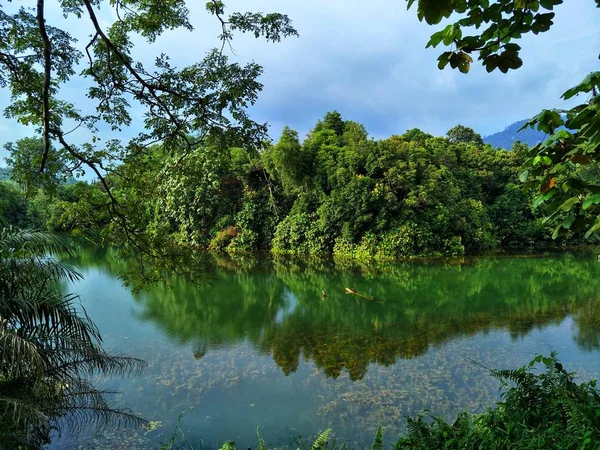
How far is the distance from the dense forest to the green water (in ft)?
13.3

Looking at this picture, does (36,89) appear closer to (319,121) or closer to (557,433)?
(557,433)

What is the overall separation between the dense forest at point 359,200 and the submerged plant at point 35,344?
33.6ft

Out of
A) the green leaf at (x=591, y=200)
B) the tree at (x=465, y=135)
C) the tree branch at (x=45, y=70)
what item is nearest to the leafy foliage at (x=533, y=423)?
the green leaf at (x=591, y=200)

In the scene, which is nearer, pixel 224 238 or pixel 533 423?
pixel 533 423

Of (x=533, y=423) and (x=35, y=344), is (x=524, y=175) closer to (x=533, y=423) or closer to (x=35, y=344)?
(x=533, y=423)

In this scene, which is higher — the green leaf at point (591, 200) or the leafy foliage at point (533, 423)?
the green leaf at point (591, 200)

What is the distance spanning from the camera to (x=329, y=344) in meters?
8.24

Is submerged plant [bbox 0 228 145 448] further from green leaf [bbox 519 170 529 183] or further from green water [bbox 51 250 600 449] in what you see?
green leaf [bbox 519 170 529 183]

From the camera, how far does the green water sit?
553cm

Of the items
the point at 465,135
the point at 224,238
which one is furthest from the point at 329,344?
the point at 465,135

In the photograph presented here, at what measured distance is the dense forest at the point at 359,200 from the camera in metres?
18.7

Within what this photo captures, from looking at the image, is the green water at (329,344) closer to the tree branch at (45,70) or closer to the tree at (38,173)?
the tree at (38,173)

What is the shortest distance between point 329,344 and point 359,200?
11288 mm

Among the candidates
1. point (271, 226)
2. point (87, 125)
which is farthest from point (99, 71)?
point (271, 226)
